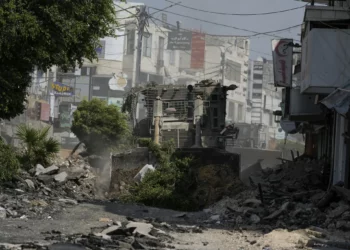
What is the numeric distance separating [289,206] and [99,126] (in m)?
21.9

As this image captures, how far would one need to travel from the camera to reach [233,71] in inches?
4309

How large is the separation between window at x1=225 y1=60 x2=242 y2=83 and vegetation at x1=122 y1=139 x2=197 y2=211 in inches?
3114

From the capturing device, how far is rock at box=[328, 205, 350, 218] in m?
18.2

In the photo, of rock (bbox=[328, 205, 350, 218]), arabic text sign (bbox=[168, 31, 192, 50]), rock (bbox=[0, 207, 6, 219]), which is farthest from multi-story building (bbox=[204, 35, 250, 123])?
rock (bbox=[0, 207, 6, 219])

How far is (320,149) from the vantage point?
118 ft

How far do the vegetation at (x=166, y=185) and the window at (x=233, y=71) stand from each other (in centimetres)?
7910

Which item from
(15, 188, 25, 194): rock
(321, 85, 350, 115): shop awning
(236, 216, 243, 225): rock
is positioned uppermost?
(321, 85, 350, 115): shop awning

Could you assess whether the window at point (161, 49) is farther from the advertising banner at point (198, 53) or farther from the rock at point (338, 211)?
the rock at point (338, 211)

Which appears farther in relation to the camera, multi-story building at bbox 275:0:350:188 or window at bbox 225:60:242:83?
window at bbox 225:60:242:83

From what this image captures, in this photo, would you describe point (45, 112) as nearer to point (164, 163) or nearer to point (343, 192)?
point (164, 163)

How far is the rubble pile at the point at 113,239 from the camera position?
1203cm

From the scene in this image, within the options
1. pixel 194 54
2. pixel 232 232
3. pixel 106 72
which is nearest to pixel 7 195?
pixel 232 232

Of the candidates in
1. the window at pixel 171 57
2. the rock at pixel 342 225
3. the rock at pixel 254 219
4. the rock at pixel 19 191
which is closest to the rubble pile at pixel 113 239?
the rock at pixel 254 219

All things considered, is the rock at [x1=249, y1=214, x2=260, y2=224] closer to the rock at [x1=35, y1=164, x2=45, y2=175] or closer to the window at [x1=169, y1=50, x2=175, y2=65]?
the rock at [x1=35, y1=164, x2=45, y2=175]
